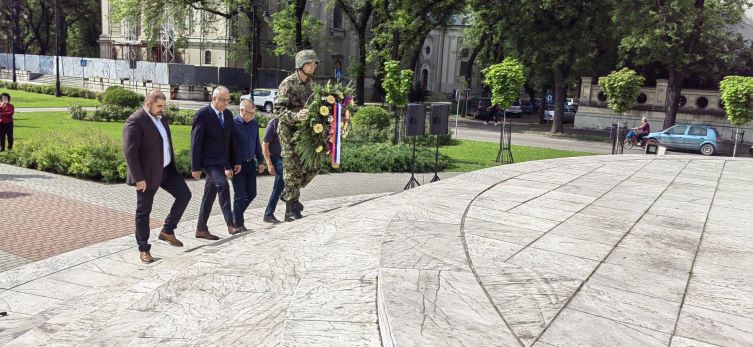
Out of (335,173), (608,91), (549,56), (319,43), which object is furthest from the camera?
(319,43)

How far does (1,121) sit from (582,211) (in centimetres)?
1479

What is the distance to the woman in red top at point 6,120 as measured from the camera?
14.7m

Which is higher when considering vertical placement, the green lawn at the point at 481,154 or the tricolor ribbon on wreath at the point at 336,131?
the tricolor ribbon on wreath at the point at 336,131

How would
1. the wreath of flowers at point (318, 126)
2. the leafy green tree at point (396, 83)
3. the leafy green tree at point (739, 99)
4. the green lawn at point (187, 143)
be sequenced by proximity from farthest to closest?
the leafy green tree at point (739, 99), the leafy green tree at point (396, 83), the green lawn at point (187, 143), the wreath of flowers at point (318, 126)

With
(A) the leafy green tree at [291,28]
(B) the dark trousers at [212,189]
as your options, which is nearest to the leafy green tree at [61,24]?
(A) the leafy green tree at [291,28]

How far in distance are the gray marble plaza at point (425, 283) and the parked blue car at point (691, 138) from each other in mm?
20324

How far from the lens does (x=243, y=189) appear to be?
7.75 m

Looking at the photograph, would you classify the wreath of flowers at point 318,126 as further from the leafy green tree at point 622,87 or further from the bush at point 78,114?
the bush at point 78,114

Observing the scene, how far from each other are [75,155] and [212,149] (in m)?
6.59

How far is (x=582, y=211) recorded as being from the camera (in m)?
7.25

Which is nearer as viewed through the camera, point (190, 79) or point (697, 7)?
point (697, 7)

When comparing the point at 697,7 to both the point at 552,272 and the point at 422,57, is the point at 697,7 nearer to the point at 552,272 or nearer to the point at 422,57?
the point at 552,272

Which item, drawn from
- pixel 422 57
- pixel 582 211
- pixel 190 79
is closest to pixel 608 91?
pixel 582 211

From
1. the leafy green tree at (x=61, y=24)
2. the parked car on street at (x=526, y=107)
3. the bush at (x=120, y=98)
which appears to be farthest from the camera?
the leafy green tree at (x=61, y=24)
